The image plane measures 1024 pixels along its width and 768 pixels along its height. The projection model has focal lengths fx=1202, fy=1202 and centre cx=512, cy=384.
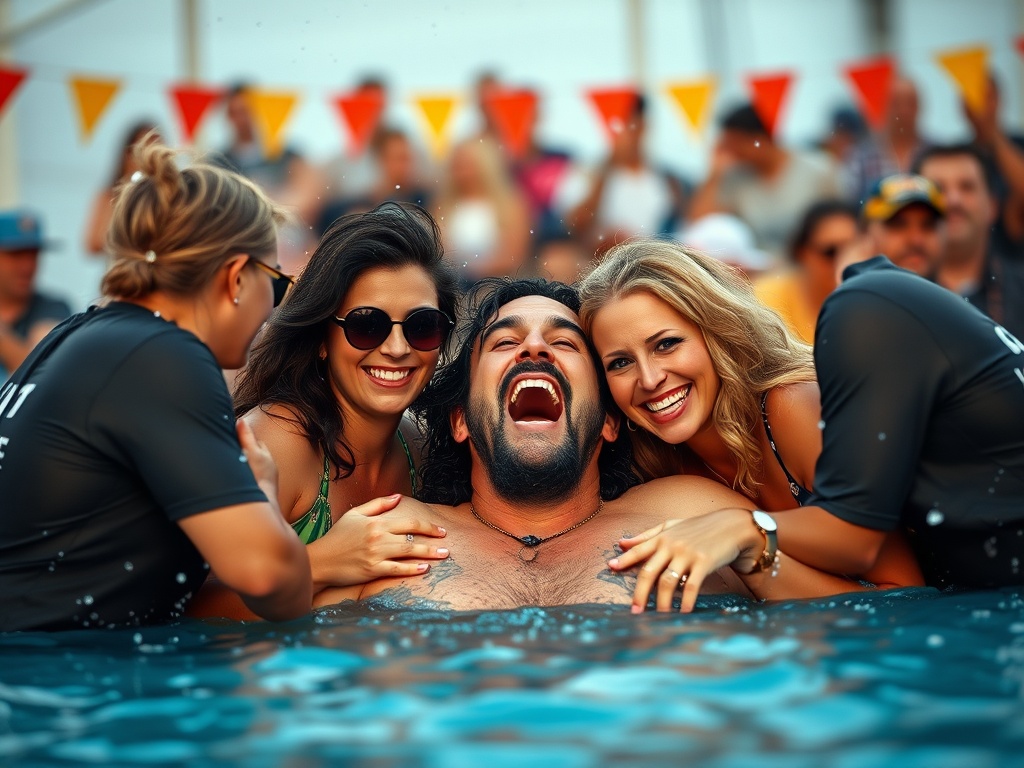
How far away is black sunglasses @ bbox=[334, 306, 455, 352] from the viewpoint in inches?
202

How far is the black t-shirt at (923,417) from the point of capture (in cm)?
420

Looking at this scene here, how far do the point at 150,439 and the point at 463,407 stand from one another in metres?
1.96

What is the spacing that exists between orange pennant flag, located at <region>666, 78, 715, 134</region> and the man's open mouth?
263 inches

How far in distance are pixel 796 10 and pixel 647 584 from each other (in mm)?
10775

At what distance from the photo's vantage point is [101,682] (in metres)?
3.55

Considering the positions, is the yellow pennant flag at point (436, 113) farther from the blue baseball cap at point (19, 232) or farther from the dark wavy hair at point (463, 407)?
the dark wavy hair at point (463, 407)

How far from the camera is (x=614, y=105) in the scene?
11.1 m

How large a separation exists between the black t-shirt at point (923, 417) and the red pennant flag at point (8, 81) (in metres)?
7.87

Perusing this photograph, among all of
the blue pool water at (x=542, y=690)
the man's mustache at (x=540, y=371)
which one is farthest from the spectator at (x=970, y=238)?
the blue pool water at (x=542, y=690)

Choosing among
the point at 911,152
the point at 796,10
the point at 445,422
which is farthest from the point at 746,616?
the point at 796,10

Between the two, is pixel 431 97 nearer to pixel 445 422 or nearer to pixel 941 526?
pixel 445 422

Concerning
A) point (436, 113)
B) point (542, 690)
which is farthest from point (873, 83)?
point (542, 690)

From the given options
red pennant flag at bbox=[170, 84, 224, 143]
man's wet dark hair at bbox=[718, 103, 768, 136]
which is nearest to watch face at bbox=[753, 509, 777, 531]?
man's wet dark hair at bbox=[718, 103, 768, 136]

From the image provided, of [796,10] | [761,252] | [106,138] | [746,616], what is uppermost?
[796,10]
